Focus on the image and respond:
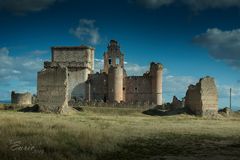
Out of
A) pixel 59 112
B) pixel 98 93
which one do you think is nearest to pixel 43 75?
pixel 59 112

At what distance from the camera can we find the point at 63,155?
13523 mm

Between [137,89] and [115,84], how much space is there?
14.9ft

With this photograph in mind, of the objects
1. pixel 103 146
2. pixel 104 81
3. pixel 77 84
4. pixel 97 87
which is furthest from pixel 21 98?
pixel 103 146

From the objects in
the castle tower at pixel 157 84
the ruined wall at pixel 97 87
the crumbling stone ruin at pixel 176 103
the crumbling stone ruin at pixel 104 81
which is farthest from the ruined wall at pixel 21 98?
the crumbling stone ruin at pixel 176 103

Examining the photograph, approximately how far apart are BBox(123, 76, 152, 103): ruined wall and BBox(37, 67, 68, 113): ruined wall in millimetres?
22351

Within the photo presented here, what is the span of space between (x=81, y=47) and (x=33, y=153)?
61.1 m

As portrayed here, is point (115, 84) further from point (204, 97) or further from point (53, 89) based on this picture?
point (204, 97)

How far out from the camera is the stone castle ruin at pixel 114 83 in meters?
49.1

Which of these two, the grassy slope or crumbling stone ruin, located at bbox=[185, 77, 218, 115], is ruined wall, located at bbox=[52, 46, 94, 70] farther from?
the grassy slope

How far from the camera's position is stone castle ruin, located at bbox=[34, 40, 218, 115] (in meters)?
49.1

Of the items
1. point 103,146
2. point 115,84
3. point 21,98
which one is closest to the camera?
point 103,146

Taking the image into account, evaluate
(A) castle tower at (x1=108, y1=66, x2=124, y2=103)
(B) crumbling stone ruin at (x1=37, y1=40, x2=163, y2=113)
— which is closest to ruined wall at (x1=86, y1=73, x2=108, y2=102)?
(B) crumbling stone ruin at (x1=37, y1=40, x2=163, y2=113)

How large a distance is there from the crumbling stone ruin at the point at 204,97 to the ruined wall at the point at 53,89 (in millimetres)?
15469

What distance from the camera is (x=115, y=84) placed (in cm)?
6556
